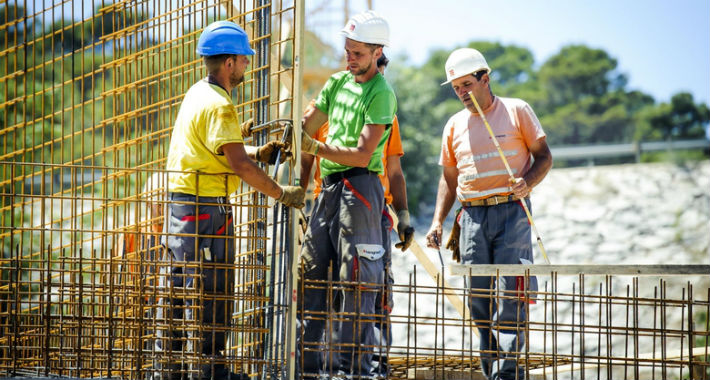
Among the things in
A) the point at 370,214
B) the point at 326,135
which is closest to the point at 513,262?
the point at 370,214

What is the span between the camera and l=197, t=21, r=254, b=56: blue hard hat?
5699 millimetres

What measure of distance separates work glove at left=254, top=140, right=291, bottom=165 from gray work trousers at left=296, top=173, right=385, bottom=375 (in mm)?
676

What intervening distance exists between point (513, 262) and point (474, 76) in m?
1.50

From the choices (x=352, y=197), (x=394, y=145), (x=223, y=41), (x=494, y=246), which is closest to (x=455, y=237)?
(x=494, y=246)

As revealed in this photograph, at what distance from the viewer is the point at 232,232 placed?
5852 mm

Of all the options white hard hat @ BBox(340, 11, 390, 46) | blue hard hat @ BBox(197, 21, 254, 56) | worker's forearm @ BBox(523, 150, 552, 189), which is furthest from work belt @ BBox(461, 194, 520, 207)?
blue hard hat @ BBox(197, 21, 254, 56)

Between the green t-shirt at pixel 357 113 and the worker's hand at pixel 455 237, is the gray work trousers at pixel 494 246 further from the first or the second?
the green t-shirt at pixel 357 113

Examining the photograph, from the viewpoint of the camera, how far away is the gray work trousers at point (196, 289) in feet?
17.9

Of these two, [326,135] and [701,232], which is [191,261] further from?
[701,232]

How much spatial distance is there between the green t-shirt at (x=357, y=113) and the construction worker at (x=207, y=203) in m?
0.80

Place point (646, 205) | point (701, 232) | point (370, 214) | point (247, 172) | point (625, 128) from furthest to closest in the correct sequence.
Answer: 1. point (625, 128)
2. point (646, 205)
3. point (701, 232)
4. point (370, 214)
5. point (247, 172)

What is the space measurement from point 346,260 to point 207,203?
1.10 metres

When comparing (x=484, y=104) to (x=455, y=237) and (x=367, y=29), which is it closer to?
(x=455, y=237)

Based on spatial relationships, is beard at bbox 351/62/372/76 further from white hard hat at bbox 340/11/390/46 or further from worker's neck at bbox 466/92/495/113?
worker's neck at bbox 466/92/495/113
